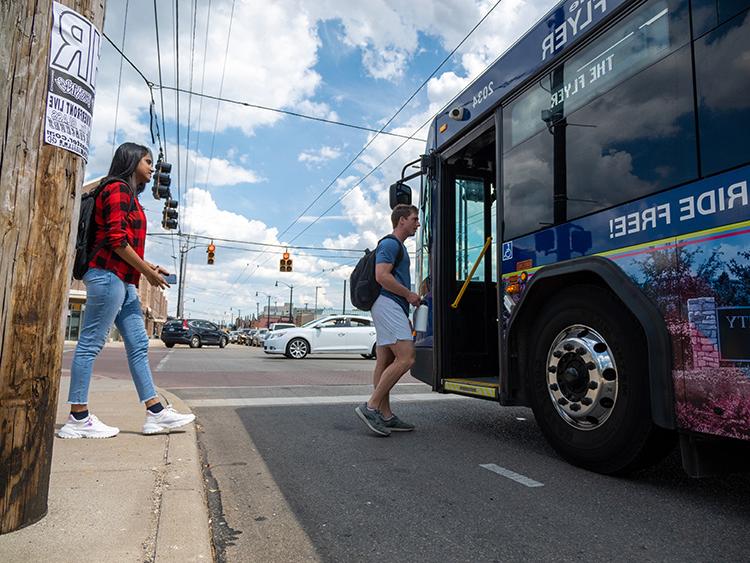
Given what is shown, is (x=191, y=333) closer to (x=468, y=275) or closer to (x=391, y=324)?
(x=468, y=275)

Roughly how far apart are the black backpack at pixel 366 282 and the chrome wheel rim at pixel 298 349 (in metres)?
13.1

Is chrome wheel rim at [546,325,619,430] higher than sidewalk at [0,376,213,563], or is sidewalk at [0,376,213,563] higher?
chrome wheel rim at [546,325,619,430]

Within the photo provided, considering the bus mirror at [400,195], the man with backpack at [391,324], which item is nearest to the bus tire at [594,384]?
the man with backpack at [391,324]

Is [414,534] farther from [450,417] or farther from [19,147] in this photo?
[450,417]

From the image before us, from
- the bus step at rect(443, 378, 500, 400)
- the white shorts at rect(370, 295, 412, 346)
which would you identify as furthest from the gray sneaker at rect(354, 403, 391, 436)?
the bus step at rect(443, 378, 500, 400)

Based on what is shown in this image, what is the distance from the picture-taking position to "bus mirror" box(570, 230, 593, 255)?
3.29 metres

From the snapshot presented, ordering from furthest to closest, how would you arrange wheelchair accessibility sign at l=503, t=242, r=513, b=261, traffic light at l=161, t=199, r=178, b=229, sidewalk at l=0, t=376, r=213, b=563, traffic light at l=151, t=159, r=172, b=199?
traffic light at l=161, t=199, r=178, b=229, traffic light at l=151, t=159, r=172, b=199, wheelchair accessibility sign at l=503, t=242, r=513, b=261, sidewalk at l=0, t=376, r=213, b=563

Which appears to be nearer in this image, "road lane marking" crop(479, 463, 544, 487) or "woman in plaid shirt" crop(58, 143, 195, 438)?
"road lane marking" crop(479, 463, 544, 487)

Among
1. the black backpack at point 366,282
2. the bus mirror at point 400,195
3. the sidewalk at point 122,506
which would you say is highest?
the bus mirror at point 400,195

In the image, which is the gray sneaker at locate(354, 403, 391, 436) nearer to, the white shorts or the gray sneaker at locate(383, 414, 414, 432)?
the gray sneaker at locate(383, 414, 414, 432)

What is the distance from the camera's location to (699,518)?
2598 mm

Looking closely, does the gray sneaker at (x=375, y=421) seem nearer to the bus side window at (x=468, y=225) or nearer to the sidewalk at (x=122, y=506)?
the sidewalk at (x=122, y=506)

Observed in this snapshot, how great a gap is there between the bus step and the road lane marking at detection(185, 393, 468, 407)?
1737 millimetres

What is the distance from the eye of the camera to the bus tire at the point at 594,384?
115 inches
